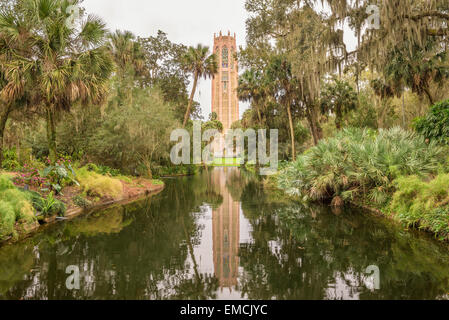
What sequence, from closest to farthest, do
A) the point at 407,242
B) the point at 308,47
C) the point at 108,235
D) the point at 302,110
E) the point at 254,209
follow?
the point at 407,242
the point at 108,235
the point at 254,209
the point at 308,47
the point at 302,110

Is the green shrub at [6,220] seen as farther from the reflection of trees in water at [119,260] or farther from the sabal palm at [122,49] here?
the sabal palm at [122,49]

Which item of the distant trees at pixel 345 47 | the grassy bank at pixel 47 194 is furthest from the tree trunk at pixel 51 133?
the distant trees at pixel 345 47

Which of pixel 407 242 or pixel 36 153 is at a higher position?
pixel 36 153

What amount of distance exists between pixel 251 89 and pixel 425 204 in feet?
76.5

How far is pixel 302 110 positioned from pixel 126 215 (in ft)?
64.7

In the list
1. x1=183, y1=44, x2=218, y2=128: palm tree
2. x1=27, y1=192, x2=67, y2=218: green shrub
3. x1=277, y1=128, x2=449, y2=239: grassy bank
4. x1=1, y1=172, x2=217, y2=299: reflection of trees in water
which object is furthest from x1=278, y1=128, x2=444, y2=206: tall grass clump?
x1=183, y1=44, x2=218, y2=128: palm tree

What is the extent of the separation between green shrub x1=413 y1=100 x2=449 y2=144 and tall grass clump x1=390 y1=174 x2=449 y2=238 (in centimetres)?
299

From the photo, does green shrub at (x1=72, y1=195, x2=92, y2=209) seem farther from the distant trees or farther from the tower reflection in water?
the distant trees

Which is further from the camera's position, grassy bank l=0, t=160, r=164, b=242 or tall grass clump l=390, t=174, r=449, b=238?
grassy bank l=0, t=160, r=164, b=242

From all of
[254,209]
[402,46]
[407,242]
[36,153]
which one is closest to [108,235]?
[254,209]

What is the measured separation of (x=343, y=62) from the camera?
556 inches

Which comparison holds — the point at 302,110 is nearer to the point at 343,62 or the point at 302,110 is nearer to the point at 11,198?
the point at 343,62

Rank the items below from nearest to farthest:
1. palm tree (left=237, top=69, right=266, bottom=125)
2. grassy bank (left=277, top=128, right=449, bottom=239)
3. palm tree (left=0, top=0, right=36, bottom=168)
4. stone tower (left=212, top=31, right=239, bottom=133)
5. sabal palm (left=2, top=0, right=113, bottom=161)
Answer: grassy bank (left=277, top=128, right=449, bottom=239)
palm tree (left=0, top=0, right=36, bottom=168)
sabal palm (left=2, top=0, right=113, bottom=161)
palm tree (left=237, top=69, right=266, bottom=125)
stone tower (left=212, top=31, right=239, bottom=133)

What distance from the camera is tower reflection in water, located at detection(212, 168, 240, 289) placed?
4.91m
